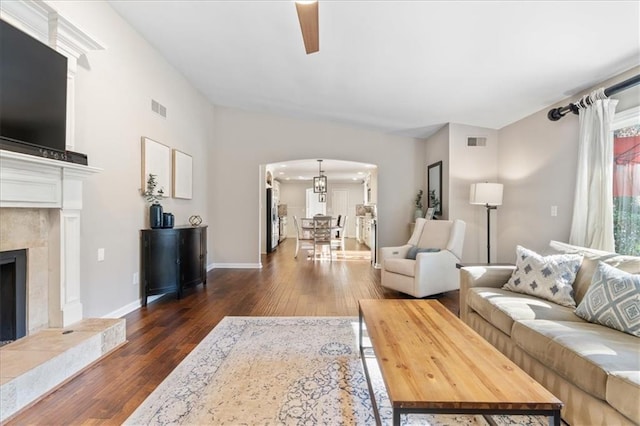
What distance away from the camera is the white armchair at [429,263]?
12.5 feet

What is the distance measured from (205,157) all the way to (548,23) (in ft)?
17.2

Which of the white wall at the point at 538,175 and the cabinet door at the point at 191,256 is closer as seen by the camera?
the white wall at the point at 538,175

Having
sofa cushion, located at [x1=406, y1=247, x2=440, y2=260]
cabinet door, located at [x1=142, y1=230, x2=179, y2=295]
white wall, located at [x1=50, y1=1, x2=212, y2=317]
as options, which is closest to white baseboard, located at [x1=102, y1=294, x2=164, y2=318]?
white wall, located at [x1=50, y1=1, x2=212, y2=317]

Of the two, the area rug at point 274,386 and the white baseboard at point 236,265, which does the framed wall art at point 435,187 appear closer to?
the area rug at point 274,386

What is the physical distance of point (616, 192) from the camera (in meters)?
2.85

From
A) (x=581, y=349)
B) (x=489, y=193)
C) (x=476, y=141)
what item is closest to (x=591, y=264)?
(x=581, y=349)

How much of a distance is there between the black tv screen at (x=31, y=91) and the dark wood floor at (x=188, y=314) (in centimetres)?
168

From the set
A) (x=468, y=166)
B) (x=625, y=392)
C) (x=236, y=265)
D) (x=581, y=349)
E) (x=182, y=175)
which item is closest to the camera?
(x=625, y=392)

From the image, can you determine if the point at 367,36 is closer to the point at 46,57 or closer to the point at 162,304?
the point at 46,57

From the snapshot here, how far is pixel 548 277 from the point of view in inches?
94.6

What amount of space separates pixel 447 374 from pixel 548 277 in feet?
5.42

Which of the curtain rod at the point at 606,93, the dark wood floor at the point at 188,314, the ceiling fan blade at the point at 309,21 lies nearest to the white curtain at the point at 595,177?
the curtain rod at the point at 606,93

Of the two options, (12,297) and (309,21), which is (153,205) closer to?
(12,297)

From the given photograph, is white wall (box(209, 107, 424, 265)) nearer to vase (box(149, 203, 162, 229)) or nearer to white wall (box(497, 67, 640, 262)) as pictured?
white wall (box(497, 67, 640, 262))
